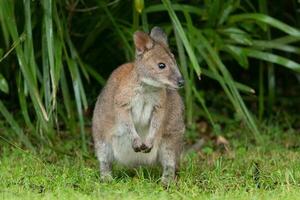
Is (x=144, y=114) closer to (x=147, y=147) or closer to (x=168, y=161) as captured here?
(x=147, y=147)

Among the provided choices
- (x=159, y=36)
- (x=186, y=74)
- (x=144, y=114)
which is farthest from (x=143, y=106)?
(x=186, y=74)

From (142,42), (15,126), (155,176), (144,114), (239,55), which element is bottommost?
(155,176)

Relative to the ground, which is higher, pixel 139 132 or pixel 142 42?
pixel 142 42

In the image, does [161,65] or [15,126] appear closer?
[161,65]

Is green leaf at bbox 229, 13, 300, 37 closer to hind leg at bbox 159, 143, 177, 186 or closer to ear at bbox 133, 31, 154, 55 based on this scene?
ear at bbox 133, 31, 154, 55

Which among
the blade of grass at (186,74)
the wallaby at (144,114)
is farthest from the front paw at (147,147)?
the blade of grass at (186,74)

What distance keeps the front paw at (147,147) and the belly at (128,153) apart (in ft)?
0.36

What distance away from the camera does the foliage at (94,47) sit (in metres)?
6.46

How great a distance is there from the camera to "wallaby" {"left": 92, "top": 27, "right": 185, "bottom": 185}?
579 centimetres

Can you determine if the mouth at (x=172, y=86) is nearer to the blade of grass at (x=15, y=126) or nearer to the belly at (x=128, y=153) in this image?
the belly at (x=128, y=153)

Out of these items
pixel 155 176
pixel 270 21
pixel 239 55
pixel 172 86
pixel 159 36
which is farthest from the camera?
pixel 239 55

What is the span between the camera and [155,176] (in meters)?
6.14

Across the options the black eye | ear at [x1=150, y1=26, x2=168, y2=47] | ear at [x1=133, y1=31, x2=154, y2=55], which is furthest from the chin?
ear at [x1=150, y1=26, x2=168, y2=47]

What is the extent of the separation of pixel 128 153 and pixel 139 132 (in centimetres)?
18
